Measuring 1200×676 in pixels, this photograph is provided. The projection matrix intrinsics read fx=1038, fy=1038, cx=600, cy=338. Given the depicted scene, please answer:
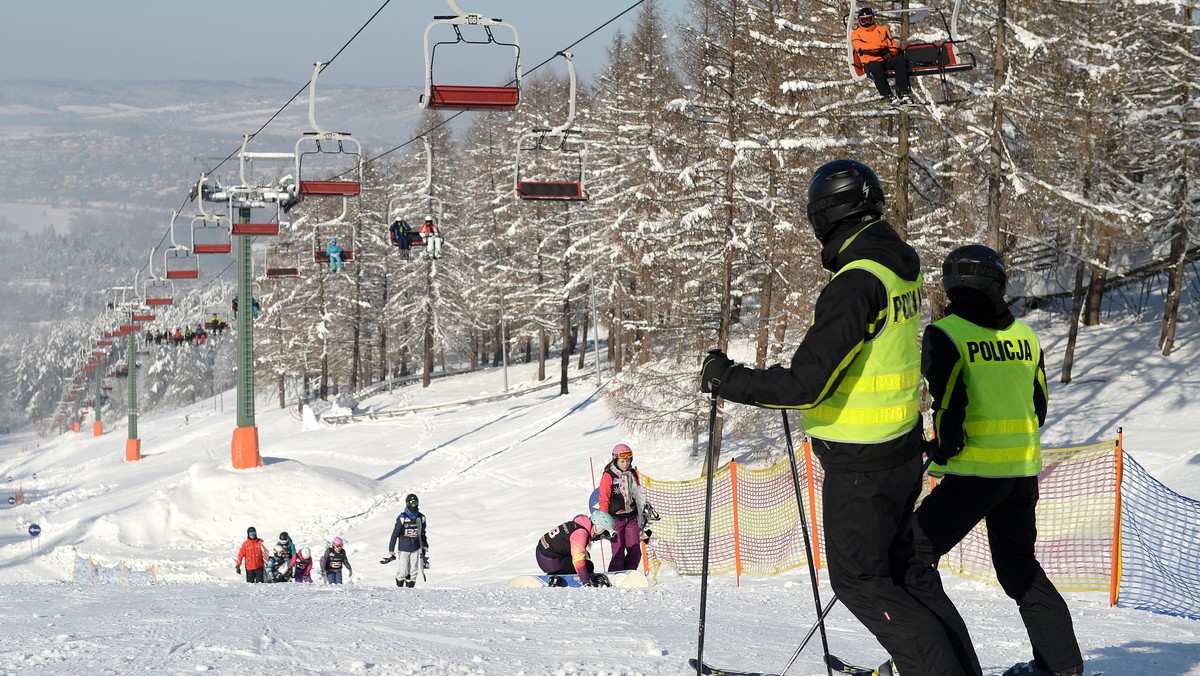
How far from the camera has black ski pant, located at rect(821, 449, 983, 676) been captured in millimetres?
3348

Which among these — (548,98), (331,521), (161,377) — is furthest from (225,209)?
(161,377)

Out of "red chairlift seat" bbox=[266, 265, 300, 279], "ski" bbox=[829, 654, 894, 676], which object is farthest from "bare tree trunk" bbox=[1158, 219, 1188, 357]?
"red chairlift seat" bbox=[266, 265, 300, 279]

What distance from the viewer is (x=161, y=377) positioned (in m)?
138

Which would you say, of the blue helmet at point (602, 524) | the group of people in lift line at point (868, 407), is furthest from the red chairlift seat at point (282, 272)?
the group of people in lift line at point (868, 407)

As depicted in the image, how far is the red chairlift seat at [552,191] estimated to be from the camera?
1694 cm

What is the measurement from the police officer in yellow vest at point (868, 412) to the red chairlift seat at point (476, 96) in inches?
364

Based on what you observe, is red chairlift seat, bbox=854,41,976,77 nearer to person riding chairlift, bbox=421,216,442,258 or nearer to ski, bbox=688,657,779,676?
ski, bbox=688,657,779,676

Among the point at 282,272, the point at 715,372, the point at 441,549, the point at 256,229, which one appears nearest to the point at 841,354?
the point at 715,372

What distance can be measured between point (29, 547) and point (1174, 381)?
89.5 ft

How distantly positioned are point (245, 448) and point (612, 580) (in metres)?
18.7

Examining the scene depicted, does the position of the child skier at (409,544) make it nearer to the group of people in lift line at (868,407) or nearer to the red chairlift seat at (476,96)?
the red chairlift seat at (476,96)

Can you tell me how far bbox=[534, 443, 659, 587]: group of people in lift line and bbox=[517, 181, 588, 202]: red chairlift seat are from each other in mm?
6934

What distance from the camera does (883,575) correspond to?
340 centimetres

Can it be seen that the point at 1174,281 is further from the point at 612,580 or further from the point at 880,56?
the point at 612,580
